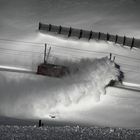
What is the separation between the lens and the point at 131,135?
92.5ft

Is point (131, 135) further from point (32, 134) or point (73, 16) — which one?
point (73, 16)

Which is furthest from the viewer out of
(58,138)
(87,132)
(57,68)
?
(57,68)

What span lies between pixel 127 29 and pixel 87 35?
12.4 ft

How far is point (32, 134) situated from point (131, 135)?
5.74 metres

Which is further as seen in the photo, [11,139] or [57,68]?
[57,68]

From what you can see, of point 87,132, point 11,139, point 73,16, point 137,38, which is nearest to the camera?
point 11,139

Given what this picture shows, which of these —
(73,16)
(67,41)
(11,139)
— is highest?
(73,16)

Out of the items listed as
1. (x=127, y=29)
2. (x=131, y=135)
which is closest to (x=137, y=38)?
(x=127, y=29)

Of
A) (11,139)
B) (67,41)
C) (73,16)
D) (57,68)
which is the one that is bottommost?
(11,139)

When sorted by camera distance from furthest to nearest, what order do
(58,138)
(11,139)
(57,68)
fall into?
(57,68) → (58,138) → (11,139)

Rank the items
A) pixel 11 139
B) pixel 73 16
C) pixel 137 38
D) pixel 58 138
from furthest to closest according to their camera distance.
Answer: pixel 73 16, pixel 137 38, pixel 58 138, pixel 11 139

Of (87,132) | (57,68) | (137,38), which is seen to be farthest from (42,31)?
(87,132)

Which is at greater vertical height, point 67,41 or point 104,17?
point 104,17

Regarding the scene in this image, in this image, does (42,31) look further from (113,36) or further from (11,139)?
(11,139)
